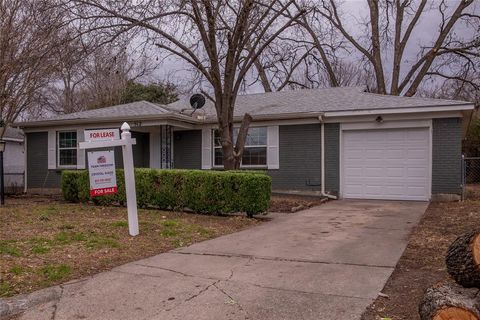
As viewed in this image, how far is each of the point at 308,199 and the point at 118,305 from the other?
35.7 ft

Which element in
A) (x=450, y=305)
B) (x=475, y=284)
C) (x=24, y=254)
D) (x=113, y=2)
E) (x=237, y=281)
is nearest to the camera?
(x=450, y=305)

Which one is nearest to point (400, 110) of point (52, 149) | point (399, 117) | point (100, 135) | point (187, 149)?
point (399, 117)

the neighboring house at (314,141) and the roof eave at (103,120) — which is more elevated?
the roof eave at (103,120)

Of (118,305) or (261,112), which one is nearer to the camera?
(118,305)

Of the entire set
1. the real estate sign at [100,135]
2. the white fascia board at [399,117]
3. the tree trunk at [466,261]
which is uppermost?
the white fascia board at [399,117]

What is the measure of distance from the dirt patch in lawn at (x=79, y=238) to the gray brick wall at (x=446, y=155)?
672cm

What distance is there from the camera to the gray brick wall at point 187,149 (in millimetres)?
17469

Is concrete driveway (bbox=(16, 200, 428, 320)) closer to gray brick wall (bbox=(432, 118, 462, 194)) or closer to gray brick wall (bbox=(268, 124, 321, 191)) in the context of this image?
gray brick wall (bbox=(432, 118, 462, 194))

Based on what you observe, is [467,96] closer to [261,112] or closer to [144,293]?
[261,112]

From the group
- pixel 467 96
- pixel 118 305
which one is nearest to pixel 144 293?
pixel 118 305

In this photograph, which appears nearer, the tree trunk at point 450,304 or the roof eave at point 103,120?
the tree trunk at point 450,304

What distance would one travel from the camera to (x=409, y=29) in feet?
93.5

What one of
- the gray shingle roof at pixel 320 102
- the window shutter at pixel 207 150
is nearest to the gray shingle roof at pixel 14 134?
the gray shingle roof at pixel 320 102

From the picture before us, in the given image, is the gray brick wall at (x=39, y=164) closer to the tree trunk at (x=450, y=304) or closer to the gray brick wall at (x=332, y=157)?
the gray brick wall at (x=332, y=157)
